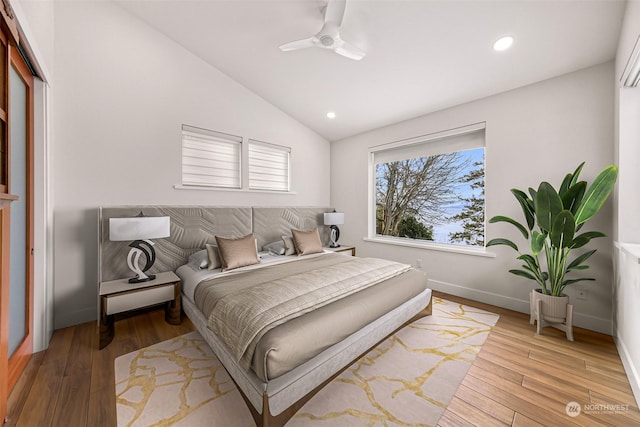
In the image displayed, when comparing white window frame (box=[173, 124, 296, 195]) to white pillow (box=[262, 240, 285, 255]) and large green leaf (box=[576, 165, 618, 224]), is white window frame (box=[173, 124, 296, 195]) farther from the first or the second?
large green leaf (box=[576, 165, 618, 224])

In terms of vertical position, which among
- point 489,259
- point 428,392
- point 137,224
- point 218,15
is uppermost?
point 218,15

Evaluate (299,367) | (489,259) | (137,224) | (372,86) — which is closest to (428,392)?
(299,367)

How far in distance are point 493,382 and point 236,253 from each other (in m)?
2.64

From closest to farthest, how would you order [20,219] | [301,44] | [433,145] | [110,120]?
[20,219], [301,44], [110,120], [433,145]

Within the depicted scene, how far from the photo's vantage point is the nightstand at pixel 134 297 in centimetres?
224

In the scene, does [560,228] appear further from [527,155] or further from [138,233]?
[138,233]

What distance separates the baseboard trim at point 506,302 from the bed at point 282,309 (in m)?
0.96

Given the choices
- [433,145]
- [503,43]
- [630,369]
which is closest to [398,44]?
[503,43]

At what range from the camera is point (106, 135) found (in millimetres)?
2805

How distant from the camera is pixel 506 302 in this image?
3.06 metres

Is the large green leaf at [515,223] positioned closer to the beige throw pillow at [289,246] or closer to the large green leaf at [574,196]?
the large green leaf at [574,196]

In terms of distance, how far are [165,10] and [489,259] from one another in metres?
5.00

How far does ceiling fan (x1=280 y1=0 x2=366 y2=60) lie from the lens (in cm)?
208

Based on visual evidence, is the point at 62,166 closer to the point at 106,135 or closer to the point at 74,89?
the point at 106,135
